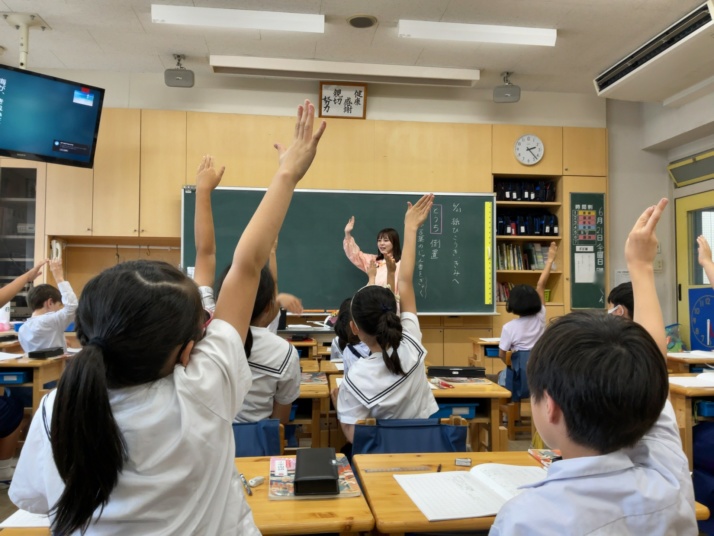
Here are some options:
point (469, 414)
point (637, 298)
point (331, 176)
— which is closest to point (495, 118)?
point (331, 176)

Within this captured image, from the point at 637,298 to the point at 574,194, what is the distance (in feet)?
17.0

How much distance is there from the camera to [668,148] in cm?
635

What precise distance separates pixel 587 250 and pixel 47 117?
5.42 metres

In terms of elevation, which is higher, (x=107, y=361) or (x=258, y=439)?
(x=107, y=361)

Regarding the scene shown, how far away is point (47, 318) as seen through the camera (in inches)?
149

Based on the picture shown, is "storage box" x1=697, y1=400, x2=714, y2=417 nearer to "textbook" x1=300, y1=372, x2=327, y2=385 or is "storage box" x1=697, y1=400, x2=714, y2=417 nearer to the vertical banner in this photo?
"textbook" x1=300, y1=372, x2=327, y2=385

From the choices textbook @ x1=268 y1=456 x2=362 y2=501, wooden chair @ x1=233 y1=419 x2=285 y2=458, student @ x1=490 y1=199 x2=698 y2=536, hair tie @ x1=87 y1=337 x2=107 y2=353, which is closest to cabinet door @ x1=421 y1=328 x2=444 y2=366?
wooden chair @ x1=233 y1=419 x2=285 y2=458

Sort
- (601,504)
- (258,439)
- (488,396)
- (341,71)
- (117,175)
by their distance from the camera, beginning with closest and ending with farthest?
1. (601,504)
2. (258,439)
3. (488,396)
4. (341,71)
5. (117,175)

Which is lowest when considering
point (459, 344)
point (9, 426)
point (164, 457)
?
point (9, 426)

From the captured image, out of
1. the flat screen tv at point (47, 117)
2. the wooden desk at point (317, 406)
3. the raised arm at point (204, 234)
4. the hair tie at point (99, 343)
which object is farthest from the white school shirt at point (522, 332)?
the flat screen tv at point (47, 117)

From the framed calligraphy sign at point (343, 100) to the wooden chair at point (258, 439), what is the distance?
15.3ft

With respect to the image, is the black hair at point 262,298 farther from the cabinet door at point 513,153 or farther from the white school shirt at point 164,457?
the cabinet door at point 513,153

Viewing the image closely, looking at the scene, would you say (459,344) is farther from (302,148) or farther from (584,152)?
(302,148)

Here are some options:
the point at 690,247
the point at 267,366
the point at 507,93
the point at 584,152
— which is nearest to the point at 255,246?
the point at 267,366
